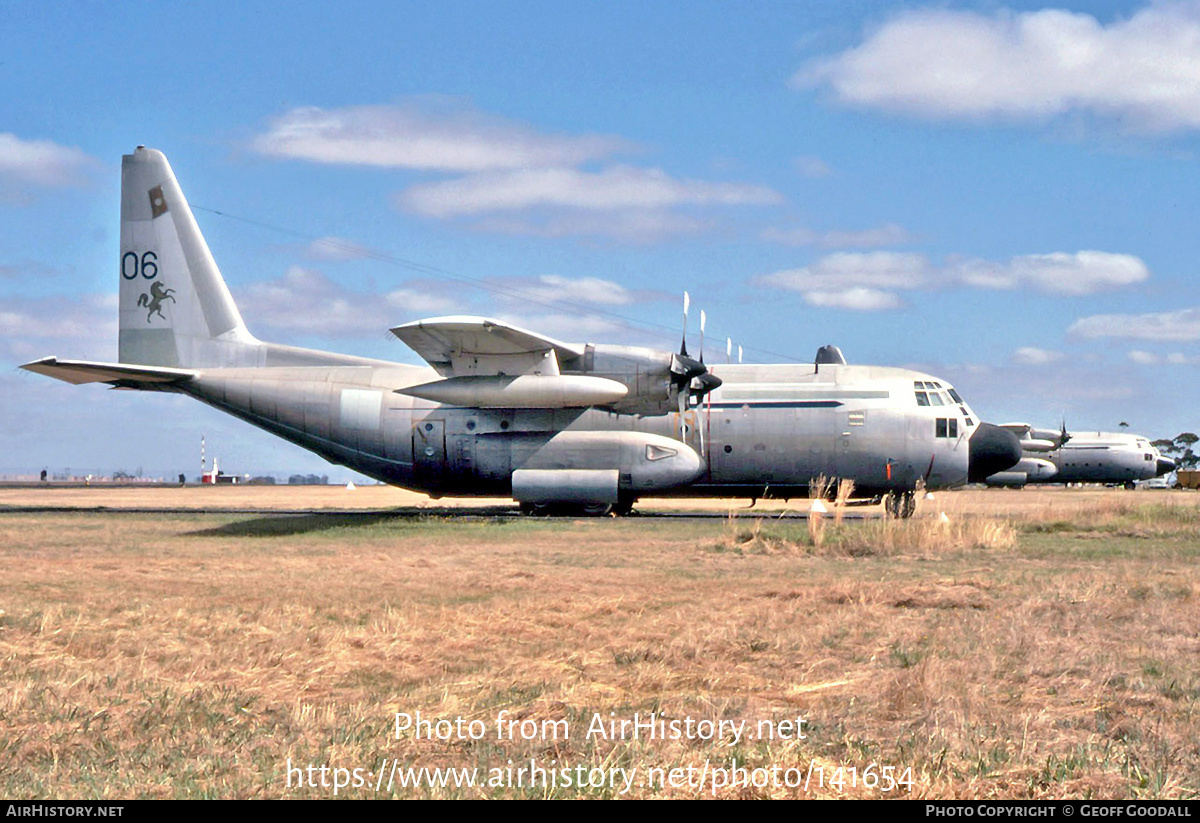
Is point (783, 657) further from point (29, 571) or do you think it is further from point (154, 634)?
point (29, 571)

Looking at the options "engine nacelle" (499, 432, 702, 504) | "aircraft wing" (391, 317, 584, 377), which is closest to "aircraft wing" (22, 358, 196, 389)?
"aircraft wing" (391, 317, 584, 377)

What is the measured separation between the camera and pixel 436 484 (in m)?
29.9

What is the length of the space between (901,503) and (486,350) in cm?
1214

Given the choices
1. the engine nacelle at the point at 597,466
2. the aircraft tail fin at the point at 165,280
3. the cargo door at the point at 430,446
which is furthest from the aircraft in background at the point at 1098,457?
the aircraft tail fin at the point at 165,280

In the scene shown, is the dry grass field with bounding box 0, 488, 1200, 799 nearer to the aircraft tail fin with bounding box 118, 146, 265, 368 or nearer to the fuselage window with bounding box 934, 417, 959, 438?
the fuselage window with bounding box 934, 417, 959, 438

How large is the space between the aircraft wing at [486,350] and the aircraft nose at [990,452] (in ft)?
36.2

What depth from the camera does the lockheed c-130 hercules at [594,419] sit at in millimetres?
27641

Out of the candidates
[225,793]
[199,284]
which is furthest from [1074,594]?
[199,284]

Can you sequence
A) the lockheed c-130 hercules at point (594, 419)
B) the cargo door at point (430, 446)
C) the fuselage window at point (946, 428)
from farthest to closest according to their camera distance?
the cargo door at point (430, 446), the fuselage window at point (946, 428), the lockheed c-130 hercules at point (594, 419)

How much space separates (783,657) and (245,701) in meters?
4.54

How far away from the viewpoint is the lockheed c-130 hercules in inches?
1088

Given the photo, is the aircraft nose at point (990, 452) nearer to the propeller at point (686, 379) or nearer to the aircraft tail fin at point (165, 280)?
the propeller at point (686, 379)

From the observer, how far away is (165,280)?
32.0 meters
